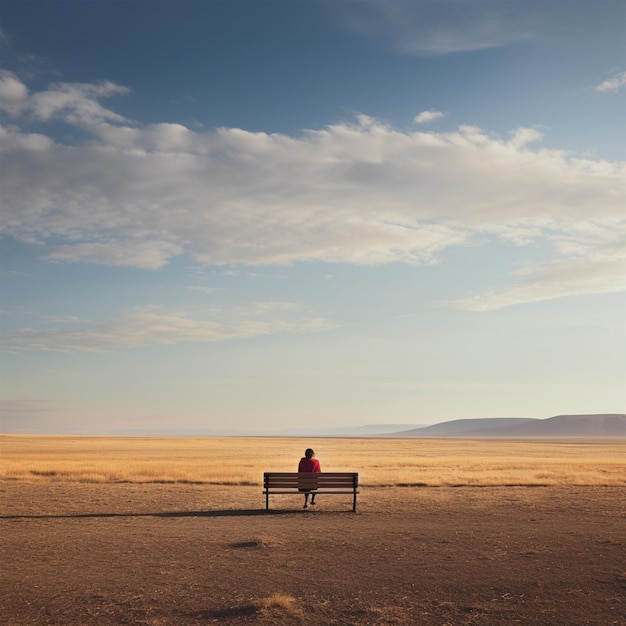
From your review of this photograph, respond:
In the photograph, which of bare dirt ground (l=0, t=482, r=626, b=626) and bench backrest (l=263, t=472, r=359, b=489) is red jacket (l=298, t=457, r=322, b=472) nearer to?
bench backrest (l=263, t=472, r=359, b=489)

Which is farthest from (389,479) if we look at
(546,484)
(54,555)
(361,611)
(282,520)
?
(361,611)

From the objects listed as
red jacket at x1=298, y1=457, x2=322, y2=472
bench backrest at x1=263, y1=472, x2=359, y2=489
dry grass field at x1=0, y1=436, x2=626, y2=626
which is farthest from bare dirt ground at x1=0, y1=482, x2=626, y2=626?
red jacket at x1=298, y1=457, x2=322, y2=472

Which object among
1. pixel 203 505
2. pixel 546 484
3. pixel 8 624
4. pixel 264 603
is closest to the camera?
pixel 8 624

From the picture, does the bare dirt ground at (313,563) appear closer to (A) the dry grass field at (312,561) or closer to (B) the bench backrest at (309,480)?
(A) the dry grass field at (312,561)

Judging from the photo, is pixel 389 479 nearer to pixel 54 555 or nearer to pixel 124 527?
pixel 124 527

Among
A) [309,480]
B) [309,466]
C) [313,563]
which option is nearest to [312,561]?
[313,563]

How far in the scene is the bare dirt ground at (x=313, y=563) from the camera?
29.7 ft

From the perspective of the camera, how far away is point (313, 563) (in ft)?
39.3

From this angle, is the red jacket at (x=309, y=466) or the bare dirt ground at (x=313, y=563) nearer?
the bare dirt ground at (x=313, y=563)

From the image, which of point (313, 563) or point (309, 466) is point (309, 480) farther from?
point (313, 563)

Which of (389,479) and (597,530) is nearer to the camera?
(597,530)

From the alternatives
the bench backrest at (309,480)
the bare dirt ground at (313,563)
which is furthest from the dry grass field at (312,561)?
the bench backrest at (309,480)

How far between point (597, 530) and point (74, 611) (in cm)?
1207

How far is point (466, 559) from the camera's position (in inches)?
487
